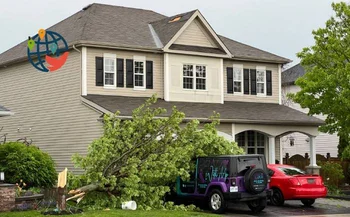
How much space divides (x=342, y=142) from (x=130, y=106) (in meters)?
13.9

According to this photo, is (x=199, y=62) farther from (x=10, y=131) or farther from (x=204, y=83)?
(x=10, y=131)

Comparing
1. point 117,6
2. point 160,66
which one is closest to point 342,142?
point 160,66

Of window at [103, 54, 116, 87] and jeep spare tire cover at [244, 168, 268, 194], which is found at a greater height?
window at [103, 54, 116, 87]

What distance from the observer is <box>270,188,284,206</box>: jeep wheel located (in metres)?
22.5

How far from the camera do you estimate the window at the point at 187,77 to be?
1210 inches

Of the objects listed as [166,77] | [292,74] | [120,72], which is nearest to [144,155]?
[120,72]

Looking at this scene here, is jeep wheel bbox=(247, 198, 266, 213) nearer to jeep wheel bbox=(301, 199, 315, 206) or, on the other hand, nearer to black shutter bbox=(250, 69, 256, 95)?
jeep wheel bbox=(301, 199, 315, 206)

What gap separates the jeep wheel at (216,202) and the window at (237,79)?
13.9 metres

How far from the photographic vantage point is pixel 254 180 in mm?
19234

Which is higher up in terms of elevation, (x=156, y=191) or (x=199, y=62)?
(x=199, y=62)

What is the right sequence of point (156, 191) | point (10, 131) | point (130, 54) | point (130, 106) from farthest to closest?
point (10, 131) → point (130, 54) → point (130, 106) → point (156, 191)

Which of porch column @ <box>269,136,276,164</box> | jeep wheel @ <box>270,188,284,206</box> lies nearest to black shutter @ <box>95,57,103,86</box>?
porch column @ <box>269,136,276,164</box>

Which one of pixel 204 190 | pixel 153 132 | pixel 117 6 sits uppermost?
pixel 117 6

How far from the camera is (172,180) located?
2066 cm
